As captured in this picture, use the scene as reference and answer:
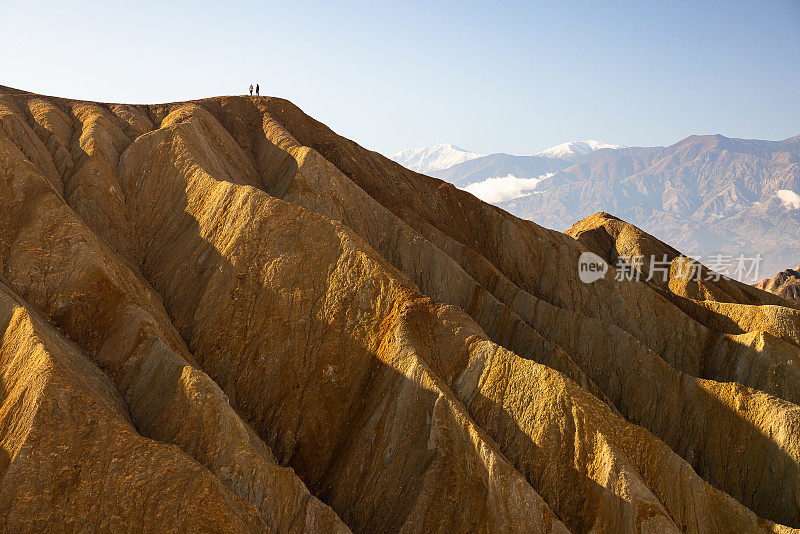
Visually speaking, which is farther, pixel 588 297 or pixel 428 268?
pixel 588 297

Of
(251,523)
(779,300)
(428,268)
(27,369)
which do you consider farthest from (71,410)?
(779,300)

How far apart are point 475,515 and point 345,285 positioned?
14048 mm

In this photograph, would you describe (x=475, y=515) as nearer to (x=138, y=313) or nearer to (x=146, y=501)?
(x=146, y=501)

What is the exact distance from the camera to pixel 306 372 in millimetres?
30875

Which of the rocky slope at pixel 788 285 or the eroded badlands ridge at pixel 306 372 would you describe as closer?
the eroded badlands ridge at pixel 306 372

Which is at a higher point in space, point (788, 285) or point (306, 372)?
point (788, 285)

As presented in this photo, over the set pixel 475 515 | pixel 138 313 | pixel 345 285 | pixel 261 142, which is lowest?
pixel 475 515

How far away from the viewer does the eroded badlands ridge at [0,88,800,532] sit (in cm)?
2125

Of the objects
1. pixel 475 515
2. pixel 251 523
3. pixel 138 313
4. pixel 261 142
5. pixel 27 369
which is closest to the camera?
pixel 251 523

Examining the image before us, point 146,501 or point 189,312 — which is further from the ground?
point 189,312

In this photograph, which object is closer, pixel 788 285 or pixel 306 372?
pixel 306 372

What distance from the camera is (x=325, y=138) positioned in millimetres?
53906

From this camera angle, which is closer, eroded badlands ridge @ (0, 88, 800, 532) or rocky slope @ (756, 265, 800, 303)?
eroded badlands ridge @ (0, 88, 800, 532)

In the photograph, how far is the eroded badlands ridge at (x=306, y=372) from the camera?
21.2 m
